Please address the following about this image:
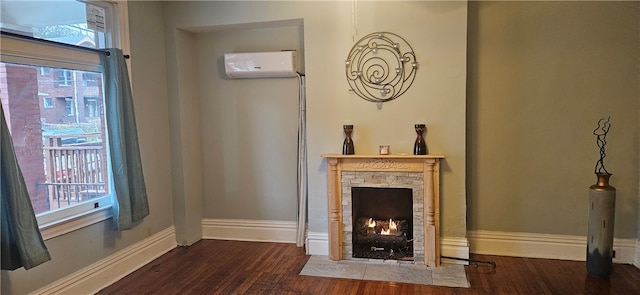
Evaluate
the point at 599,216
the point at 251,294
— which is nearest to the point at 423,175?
the point at 599,216

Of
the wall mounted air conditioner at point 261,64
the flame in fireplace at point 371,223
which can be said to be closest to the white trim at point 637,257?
the flame in fireplace at point 371,223

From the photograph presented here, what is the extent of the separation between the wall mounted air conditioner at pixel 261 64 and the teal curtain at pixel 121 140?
0.98 metres

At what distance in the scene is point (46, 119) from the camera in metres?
2.89

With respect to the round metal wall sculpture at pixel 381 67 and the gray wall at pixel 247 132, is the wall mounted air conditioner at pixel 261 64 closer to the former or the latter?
the gray wall at pixel 247 132

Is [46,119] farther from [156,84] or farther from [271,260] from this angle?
[271,260]

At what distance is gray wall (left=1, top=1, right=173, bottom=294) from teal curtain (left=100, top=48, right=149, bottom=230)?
0.63ft

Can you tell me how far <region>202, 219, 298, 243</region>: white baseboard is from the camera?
4188 mm

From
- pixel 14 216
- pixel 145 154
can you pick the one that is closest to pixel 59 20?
pixel 145 154

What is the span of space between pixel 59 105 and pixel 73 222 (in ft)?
2.76

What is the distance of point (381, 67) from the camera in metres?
3.50

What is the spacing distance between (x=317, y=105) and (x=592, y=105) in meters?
2.25

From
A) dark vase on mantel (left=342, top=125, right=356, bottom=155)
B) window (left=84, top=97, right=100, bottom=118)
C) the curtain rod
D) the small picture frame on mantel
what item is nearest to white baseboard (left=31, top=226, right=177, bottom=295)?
window (left=84, top=97, right=100, bottom=118)

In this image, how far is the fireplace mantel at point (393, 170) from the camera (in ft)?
11.1

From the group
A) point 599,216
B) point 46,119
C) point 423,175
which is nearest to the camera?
point 46,119
